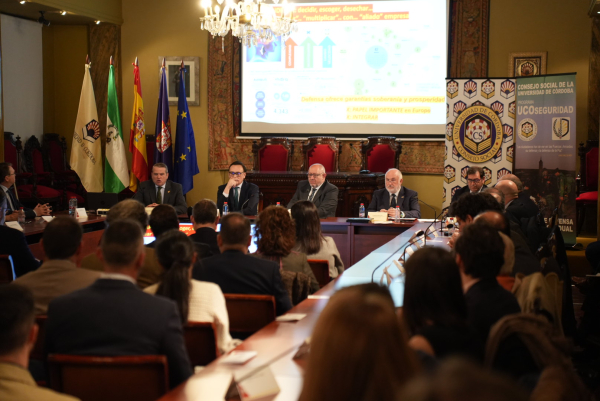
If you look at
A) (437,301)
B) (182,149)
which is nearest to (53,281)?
(437,301)

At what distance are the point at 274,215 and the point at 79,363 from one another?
5.59 feet

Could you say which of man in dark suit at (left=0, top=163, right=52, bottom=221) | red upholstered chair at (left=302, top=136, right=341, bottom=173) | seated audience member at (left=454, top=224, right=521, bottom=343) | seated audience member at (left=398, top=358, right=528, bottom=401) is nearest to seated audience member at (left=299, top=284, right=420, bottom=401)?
seated audience member at (left=398, top=358, right=528, bottom=401)

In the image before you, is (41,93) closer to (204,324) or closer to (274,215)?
(274,215)

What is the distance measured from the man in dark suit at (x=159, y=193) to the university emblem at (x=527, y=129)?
4174 mm

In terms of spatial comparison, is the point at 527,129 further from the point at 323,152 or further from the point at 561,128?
the point at 323,152

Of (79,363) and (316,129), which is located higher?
(316,129)

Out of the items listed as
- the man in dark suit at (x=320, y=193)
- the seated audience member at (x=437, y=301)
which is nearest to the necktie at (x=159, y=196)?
the man in dark suit at (x=320, y=193)

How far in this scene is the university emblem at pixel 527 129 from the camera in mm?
7586

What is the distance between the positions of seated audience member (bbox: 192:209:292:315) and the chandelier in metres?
3.79

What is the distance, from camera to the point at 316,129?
938 centimetres

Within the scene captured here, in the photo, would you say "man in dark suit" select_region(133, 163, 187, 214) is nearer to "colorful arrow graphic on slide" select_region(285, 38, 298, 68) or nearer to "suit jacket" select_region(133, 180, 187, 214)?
"suit jacket" select_region(133, 180, 187, 214)

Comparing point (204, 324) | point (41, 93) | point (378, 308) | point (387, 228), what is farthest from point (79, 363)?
point (41, 93)

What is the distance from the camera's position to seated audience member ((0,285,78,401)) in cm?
147

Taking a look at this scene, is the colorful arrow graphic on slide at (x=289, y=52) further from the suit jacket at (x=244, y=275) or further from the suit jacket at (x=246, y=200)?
the suit jacket at (x=244, y=275)
